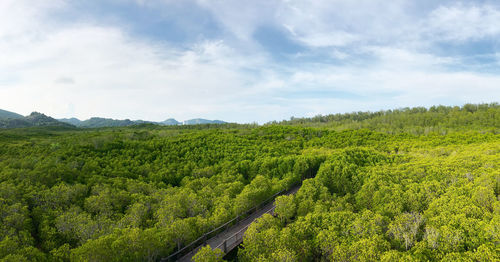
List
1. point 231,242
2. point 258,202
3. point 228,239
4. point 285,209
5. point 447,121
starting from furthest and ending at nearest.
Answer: point 447,121
point 258,202
point 285,209
point 231,242
point 228,239

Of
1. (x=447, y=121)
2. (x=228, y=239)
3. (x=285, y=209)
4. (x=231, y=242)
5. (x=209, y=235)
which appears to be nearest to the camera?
(x=228, y=239)

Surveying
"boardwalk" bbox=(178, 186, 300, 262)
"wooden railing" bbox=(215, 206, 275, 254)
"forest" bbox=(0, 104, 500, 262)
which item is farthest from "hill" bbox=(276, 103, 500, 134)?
"wooden railing" bbox=(215, 206, 275, 254)

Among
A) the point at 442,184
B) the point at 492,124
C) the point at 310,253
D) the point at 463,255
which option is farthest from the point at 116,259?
the point at 492,124

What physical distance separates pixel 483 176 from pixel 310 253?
30638mm

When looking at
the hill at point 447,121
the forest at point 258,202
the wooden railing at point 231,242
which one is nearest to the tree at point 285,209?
the forest at point 258,202

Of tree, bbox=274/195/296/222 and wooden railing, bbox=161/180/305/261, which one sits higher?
tree, bbox=274/195/296/222

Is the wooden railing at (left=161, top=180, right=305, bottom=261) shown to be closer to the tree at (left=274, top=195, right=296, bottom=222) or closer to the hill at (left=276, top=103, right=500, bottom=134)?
the tree at (left=274, top=195, right=296, bottom=222)

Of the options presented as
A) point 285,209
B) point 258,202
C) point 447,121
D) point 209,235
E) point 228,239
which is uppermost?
point 447,121

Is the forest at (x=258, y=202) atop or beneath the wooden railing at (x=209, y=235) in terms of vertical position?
atop

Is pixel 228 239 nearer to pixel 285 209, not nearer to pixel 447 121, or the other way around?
pixel 285 209

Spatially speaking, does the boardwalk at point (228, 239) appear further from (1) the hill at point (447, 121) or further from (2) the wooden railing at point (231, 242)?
(1) the hill at point (447, 121)

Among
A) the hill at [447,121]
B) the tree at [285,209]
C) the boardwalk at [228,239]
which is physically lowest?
the boardwalk at [228,239]

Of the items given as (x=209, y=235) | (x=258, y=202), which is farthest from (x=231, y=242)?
(x=258, y=202)

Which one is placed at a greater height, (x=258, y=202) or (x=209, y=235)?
(x=258, y=202)
